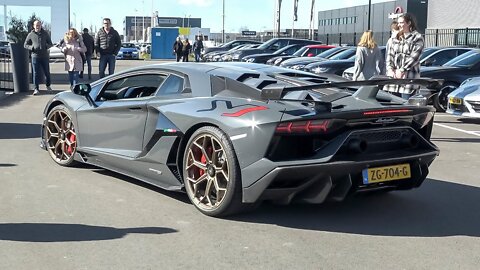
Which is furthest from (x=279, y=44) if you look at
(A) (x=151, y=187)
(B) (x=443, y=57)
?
(A) (x=151, y=187)

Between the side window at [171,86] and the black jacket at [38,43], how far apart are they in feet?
33.9

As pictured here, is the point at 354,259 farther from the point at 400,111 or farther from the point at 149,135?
the point at 149,135

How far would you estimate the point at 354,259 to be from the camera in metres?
4.25

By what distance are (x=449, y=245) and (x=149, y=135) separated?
9.10 feet

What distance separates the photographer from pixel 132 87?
21.9 feet

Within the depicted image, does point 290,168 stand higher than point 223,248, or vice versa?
point 290,168

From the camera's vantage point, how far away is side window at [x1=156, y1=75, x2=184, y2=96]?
19.0ft

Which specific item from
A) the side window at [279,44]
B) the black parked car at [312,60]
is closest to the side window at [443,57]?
the black parked car at [312,60]

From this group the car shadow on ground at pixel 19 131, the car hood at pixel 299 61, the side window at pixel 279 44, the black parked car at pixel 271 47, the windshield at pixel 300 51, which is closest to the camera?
the car shadow on ground at pixel 19 131

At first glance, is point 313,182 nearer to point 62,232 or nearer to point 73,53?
point 62,232

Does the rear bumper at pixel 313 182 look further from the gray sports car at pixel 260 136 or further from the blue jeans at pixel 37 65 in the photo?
A: the blue jeans at pixel 37 65

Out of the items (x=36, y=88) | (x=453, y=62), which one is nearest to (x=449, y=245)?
(x=453, y=62)

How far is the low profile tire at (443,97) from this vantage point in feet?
43.6

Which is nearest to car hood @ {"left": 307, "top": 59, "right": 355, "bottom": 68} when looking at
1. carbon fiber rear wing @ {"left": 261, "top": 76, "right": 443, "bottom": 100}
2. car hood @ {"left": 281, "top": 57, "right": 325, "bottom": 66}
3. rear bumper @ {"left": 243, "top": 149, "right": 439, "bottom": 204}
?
car hood @ {"left": 281, "top": 57, "right": 325, "bottom": 66}
